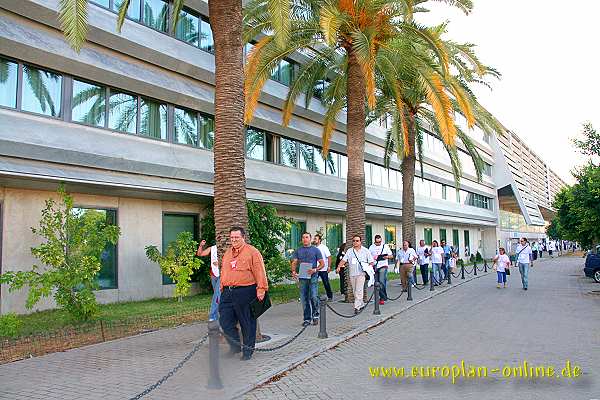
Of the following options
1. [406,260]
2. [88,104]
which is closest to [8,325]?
[88,104]

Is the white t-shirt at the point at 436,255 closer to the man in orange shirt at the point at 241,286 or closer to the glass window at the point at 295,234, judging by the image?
the glass window at the point at 295,234

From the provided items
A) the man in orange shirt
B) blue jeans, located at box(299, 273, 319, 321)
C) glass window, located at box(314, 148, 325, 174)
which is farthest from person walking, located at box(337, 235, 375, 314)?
glass window, located at box(314, 148, 325, 174)

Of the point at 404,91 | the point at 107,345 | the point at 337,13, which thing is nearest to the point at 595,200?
the point at 404,91

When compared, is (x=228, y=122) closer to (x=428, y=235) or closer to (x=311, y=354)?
(x=311, y=354)

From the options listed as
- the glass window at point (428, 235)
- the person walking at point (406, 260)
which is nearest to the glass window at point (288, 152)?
the person walking at point (406, 260)

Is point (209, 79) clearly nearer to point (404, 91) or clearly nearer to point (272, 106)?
point (272, 106)

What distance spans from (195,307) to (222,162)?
6508mm

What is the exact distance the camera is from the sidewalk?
20.9 feet

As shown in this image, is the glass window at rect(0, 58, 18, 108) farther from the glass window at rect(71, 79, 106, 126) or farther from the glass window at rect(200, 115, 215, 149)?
the glass window at rect(200, 115, 215, 149)

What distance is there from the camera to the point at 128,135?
1580 centimetres

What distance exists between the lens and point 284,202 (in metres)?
22.2

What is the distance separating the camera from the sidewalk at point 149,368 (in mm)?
6359

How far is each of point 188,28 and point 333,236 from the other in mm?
14067

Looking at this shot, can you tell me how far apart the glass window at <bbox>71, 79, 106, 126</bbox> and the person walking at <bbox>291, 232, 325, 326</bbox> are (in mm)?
7450
